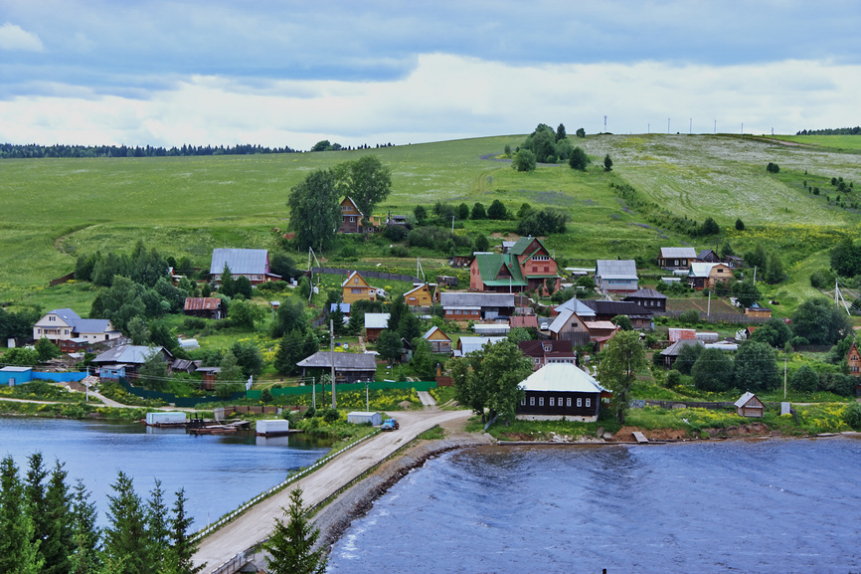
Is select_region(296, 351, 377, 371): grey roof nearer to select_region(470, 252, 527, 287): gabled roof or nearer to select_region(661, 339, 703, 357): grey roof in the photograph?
select_region(661, 339, 703, 357): grey roof

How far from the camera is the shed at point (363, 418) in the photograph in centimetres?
5925

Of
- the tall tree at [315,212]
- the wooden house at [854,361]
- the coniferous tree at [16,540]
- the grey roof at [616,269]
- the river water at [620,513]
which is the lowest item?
the river water at [620,513]

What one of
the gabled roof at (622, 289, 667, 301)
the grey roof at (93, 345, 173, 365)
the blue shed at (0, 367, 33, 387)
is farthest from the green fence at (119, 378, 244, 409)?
the gabled roof at (622, 289, 667, 301)

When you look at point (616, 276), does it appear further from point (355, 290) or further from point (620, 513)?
point (620, 513)

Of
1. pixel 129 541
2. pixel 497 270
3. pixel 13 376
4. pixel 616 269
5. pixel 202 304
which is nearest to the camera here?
pixel 129 541

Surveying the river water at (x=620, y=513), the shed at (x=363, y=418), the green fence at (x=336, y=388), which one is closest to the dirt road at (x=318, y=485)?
the shed at (x=363, y=418)

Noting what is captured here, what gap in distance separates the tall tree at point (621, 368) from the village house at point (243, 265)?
4288cm

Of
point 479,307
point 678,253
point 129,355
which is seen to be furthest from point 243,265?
point 678,253

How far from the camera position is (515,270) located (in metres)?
91.9

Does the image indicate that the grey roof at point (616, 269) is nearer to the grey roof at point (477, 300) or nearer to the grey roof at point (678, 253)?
the grey roof at point (678, 253)

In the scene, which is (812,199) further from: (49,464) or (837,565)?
(49,464)

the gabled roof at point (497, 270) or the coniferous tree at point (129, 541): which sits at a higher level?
the gabled roof at point (497, 270)

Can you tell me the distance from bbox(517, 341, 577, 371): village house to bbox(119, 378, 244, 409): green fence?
21.8 metres

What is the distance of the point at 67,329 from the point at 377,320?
86.0 ft
